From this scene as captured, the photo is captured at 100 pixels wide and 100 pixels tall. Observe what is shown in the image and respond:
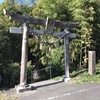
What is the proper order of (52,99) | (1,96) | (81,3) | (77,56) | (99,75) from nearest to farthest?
(52,99)
(1,96)
(99,75)
(81,3)
(77,56)

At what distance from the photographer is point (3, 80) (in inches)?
325

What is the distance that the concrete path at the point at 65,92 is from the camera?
186 inches

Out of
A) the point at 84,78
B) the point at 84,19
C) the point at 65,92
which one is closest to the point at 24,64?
the point at 65,92

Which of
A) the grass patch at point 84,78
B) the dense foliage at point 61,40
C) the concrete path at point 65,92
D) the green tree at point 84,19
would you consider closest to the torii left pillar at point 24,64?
the concrete path at point 65,92

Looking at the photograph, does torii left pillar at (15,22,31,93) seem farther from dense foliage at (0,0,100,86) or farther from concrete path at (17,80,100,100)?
dense foliage at (0,0,100,86)

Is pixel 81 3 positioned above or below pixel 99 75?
above

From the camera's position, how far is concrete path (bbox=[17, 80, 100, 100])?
4.73 meters

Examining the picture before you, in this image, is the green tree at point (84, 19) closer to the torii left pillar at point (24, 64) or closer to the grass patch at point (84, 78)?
the grass patch at point (84, 78)

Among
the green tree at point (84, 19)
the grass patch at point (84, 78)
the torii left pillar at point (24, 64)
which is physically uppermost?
the green tree at point (84, 19)

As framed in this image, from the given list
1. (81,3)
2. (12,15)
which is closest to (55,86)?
(12,15)

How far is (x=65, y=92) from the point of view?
5.17m

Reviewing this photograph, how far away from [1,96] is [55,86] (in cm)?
166

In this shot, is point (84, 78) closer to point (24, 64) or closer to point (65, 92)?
point (65, 92)

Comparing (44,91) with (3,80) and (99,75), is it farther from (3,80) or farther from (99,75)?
(3,80)
